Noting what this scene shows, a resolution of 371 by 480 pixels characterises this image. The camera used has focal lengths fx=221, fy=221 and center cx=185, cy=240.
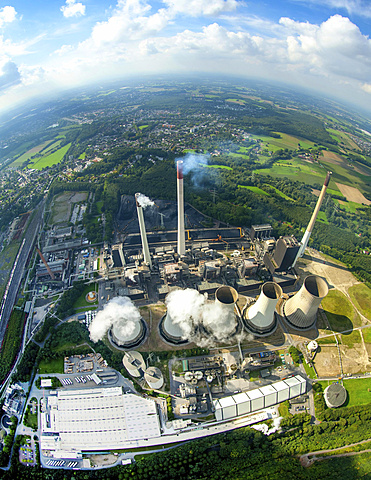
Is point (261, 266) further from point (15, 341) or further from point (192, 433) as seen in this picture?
point (15, 341)

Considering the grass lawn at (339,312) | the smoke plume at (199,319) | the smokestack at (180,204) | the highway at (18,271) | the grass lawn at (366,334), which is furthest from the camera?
the highway at (18,271)

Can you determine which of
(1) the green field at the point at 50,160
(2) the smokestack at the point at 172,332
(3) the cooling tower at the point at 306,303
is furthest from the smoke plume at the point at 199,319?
(1) the green field at the point at 50,160

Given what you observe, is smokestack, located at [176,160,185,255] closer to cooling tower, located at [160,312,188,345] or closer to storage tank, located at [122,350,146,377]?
cooling tower, located at [160,312,188,345]

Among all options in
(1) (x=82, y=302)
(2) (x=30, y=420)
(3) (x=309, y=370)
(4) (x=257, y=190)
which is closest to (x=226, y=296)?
(3) (x=309, y=370)

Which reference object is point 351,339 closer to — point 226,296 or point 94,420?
point 226,296

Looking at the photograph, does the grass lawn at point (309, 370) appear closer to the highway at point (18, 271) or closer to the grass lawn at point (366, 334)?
the grass lawn at point (366, 334)

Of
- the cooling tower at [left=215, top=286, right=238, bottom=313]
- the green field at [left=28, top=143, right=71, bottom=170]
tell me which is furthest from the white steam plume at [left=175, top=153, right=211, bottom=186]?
the green field at [left=28, top=143, right=71, bottom=170]
